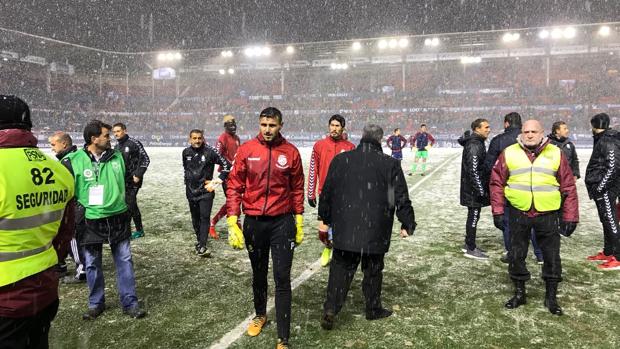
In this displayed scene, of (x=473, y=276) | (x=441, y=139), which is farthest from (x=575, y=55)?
(x=473, y=276)

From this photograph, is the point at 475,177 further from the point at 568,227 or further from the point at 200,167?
the point at 200,167

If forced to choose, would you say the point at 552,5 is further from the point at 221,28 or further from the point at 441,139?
the point at 221,28

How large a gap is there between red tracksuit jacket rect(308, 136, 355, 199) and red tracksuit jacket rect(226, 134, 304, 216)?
1.84m

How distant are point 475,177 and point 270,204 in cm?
328

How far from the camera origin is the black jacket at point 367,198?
3.43 m

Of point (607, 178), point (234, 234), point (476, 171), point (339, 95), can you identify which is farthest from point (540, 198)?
point (339, 95)

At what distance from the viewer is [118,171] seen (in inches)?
154

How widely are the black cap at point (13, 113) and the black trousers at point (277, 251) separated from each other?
176 cm

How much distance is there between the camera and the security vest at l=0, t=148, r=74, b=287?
6.37 ft

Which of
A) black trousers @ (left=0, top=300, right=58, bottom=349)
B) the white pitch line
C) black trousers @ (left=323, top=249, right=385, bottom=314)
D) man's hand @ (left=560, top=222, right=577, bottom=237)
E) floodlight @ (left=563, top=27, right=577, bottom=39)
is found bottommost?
the white pitch line

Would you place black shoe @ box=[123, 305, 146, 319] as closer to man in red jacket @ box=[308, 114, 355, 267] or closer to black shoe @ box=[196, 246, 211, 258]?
black shoe @ box=[196, 246, 211, 258]

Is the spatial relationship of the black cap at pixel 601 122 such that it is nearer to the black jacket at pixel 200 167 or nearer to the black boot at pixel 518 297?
the black boot at pixel 518 297

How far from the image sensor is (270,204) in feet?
10.9

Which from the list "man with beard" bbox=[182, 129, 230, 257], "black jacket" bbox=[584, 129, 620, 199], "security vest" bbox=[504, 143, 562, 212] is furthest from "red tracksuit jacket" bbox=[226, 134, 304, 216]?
"black jacket" bbox=[584, 129, 620, 199]
